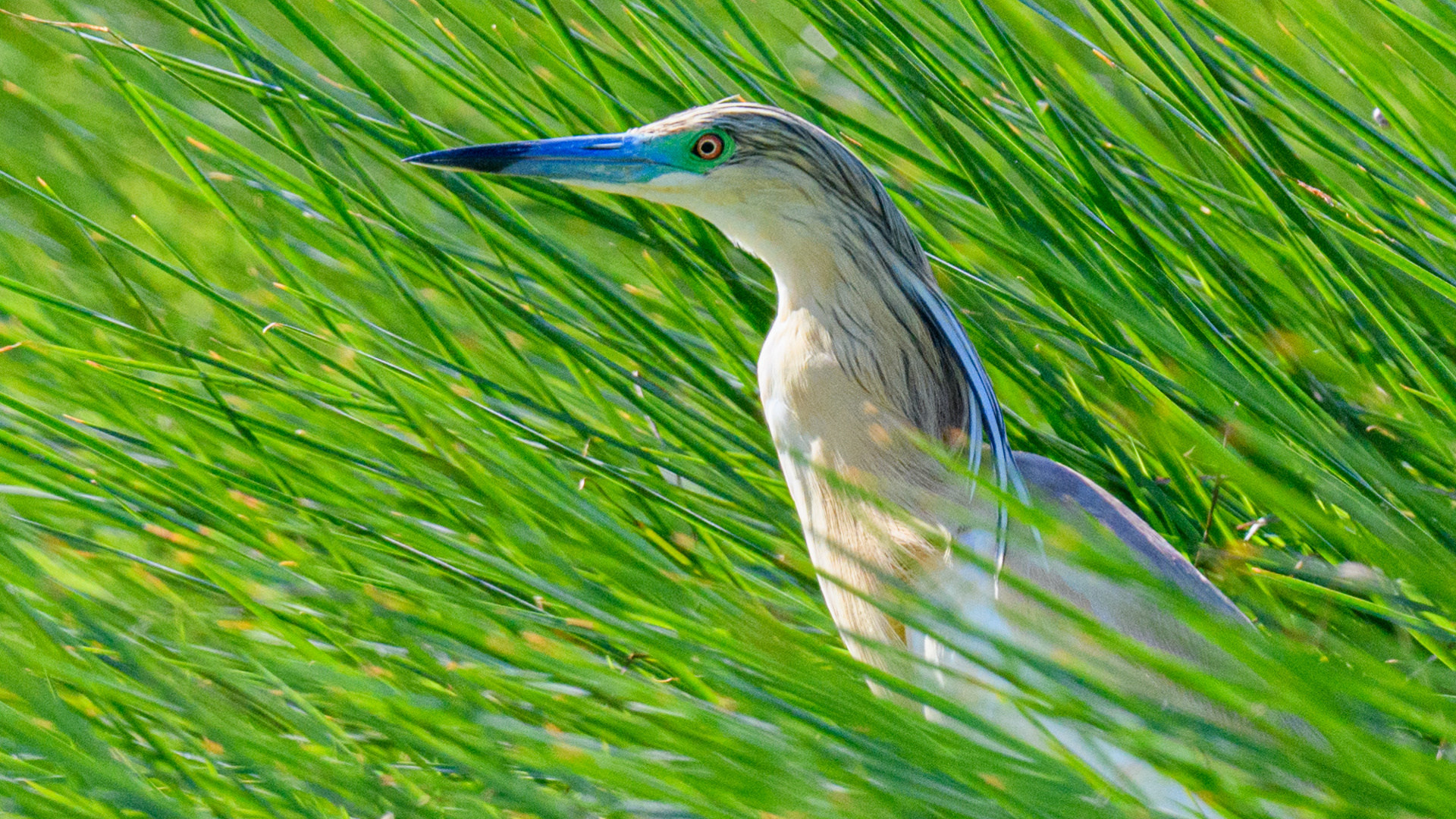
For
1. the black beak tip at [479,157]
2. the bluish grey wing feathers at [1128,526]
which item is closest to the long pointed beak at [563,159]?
the black beak tip at [479,157]

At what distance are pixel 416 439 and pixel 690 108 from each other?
0.40 m

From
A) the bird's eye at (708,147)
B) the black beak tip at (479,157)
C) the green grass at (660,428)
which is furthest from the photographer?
the bird's eye at (708,147)

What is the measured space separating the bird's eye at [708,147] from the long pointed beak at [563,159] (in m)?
0.04

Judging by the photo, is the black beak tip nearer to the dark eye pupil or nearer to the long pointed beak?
the long pointed beak

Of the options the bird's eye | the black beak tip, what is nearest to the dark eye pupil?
the bird's eye

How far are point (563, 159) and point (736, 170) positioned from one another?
6.6 inches

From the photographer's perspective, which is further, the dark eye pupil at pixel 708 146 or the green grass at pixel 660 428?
the dark eye pupil at pixel 708 146

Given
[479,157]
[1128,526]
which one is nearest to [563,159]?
[479,157]

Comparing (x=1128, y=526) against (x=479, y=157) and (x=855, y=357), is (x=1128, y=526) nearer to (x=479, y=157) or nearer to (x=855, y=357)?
(x=855, y=357)

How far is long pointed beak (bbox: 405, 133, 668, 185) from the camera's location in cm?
116

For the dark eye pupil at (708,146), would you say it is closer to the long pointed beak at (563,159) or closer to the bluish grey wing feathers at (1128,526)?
the long pointed beak at (563,159)

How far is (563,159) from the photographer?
47.7 inches

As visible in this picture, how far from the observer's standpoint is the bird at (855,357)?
1.21 meters

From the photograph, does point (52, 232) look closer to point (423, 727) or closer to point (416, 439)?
point (416, 439)
